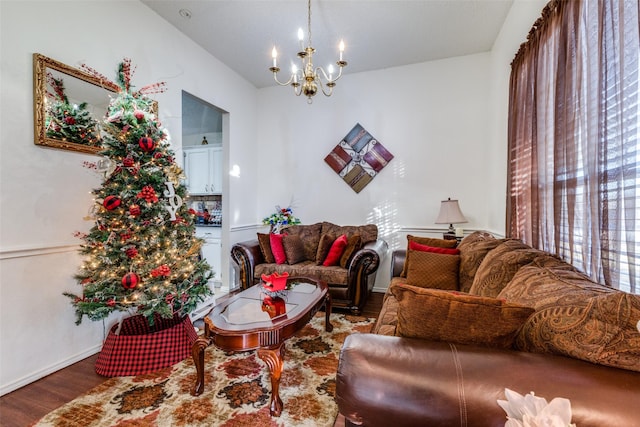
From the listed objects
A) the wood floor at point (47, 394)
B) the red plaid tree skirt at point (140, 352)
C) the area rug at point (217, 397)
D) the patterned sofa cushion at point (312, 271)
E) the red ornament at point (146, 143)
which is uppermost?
the red ornament at point (146, 143)

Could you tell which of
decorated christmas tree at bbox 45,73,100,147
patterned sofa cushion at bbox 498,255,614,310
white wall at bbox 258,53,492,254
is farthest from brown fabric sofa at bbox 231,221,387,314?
decorated christmas tree at bbox 45,73,100,147

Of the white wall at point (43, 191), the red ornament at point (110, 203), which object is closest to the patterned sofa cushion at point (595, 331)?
the red ornament at point (110, 203)

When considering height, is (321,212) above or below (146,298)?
above

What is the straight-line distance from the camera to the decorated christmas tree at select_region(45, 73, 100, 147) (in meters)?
2.05

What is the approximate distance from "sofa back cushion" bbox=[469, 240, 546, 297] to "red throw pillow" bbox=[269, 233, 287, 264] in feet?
7.40

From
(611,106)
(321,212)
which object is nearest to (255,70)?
(321,212)

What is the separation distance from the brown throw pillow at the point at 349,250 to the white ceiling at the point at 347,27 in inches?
92.6

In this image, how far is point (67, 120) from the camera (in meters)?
2.15

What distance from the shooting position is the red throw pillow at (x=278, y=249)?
352 centimetres

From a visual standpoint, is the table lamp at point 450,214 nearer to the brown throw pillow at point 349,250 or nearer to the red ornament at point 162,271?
the brown throw pillow at point 349,250

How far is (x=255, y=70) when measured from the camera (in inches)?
158

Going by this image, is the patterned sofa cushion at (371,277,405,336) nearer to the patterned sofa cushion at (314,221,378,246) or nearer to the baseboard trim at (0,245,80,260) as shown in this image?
the patterned sofa cushion at (314,221,378,246)

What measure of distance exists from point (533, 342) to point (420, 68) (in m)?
3.81

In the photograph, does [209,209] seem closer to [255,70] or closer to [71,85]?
[255,70]
